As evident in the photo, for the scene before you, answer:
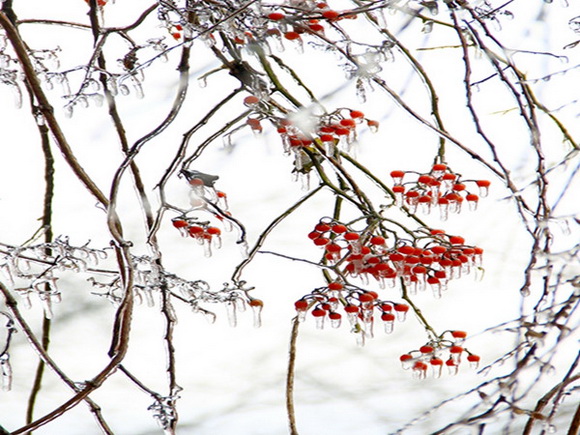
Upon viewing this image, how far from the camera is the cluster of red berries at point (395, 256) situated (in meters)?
0.79

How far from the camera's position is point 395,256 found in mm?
780

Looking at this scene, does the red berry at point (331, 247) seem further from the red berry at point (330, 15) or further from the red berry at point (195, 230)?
the red berry at point (330, 15)

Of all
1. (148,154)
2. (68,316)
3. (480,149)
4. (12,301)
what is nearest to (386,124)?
(480,149)

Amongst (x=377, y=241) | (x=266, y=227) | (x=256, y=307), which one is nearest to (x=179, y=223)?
(x=256, y=307)

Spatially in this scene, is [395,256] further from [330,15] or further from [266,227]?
[266,227]

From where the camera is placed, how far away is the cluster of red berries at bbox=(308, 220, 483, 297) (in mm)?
794

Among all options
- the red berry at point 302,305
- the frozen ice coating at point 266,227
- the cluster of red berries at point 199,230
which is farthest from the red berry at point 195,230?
the frozen ice coating at point 266,227

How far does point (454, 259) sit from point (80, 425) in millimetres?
956

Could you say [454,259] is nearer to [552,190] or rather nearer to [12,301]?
[12,301]

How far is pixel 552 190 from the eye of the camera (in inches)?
56.5

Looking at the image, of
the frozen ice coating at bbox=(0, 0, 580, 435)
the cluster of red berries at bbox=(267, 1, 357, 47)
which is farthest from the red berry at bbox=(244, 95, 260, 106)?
the frozen ice coating at bbox=(0, 0, 580, 435)

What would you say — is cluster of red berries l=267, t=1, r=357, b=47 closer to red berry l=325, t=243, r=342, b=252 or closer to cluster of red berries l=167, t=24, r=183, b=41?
cluster of red berries l=167, t=24, r=183, b=41

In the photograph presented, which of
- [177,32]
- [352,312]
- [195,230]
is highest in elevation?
[177,32]

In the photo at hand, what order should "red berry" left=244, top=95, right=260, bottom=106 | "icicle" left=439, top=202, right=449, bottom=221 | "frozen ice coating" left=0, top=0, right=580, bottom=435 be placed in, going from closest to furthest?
"red berry" left=244, top=95, right=260, bottom=106 < "icicle" left=439, top=202, right=449, bottom=221 < "frozen ice coating" left=0, top=0, right=580, bottom=435
